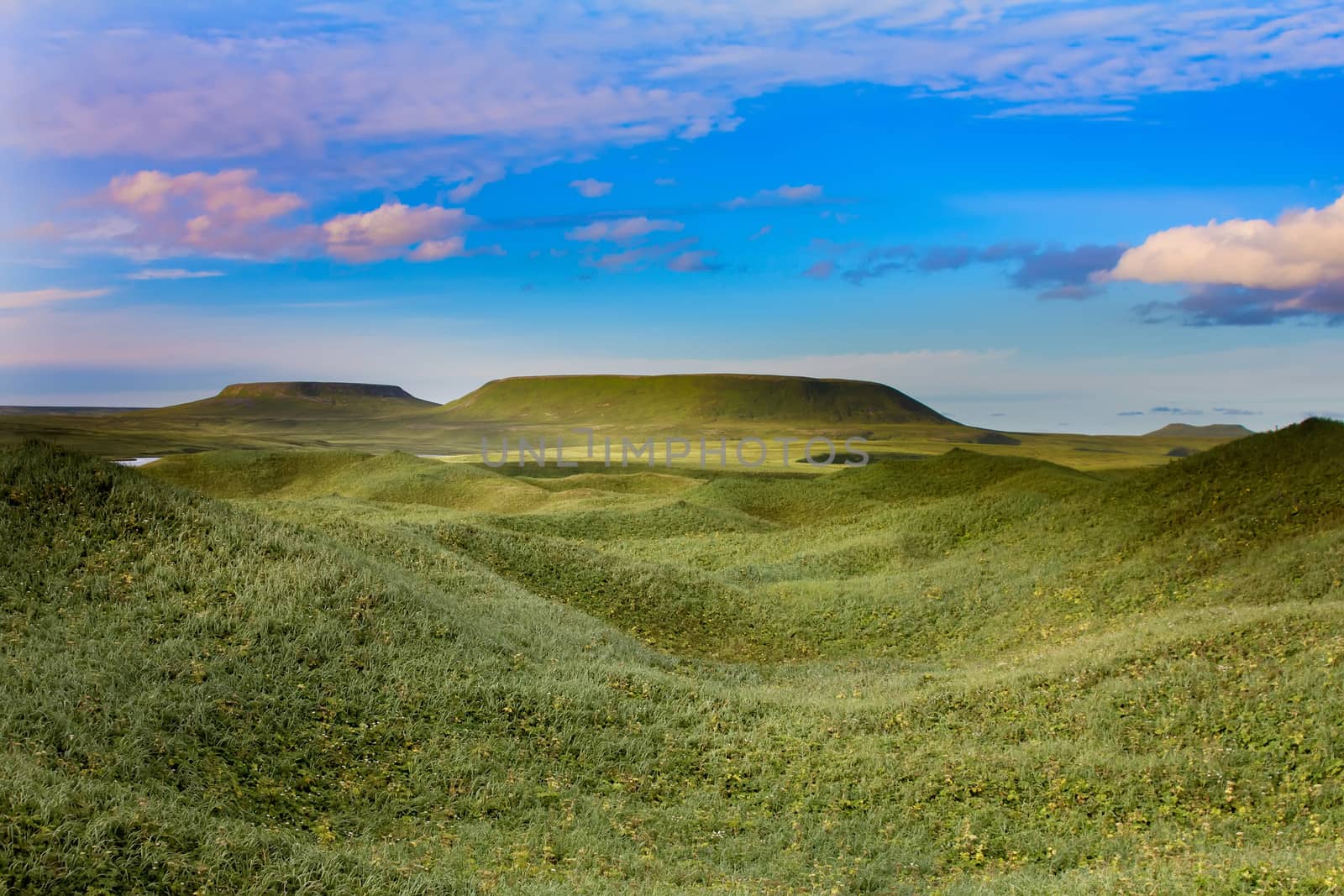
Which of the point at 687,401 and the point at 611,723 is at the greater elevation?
the point at 687,401

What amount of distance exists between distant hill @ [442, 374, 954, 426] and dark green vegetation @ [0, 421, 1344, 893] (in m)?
144

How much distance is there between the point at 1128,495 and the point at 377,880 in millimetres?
22996

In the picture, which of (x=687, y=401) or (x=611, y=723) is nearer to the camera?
(x=611, y=723)

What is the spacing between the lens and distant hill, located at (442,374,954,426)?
556 ft

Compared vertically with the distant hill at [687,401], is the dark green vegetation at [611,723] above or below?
below

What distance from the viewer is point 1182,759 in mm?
10719

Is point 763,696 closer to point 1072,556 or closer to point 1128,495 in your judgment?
point 1072,556

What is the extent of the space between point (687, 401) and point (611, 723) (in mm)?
163566

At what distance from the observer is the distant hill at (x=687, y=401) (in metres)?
170

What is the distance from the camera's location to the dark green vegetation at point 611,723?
7.90 m

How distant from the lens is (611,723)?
1154 cm

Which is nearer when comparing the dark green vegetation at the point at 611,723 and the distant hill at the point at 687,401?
the dark green vegetation at the point at 611,723

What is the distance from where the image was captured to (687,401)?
175 m

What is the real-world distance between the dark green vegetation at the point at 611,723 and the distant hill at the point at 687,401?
473 feet
